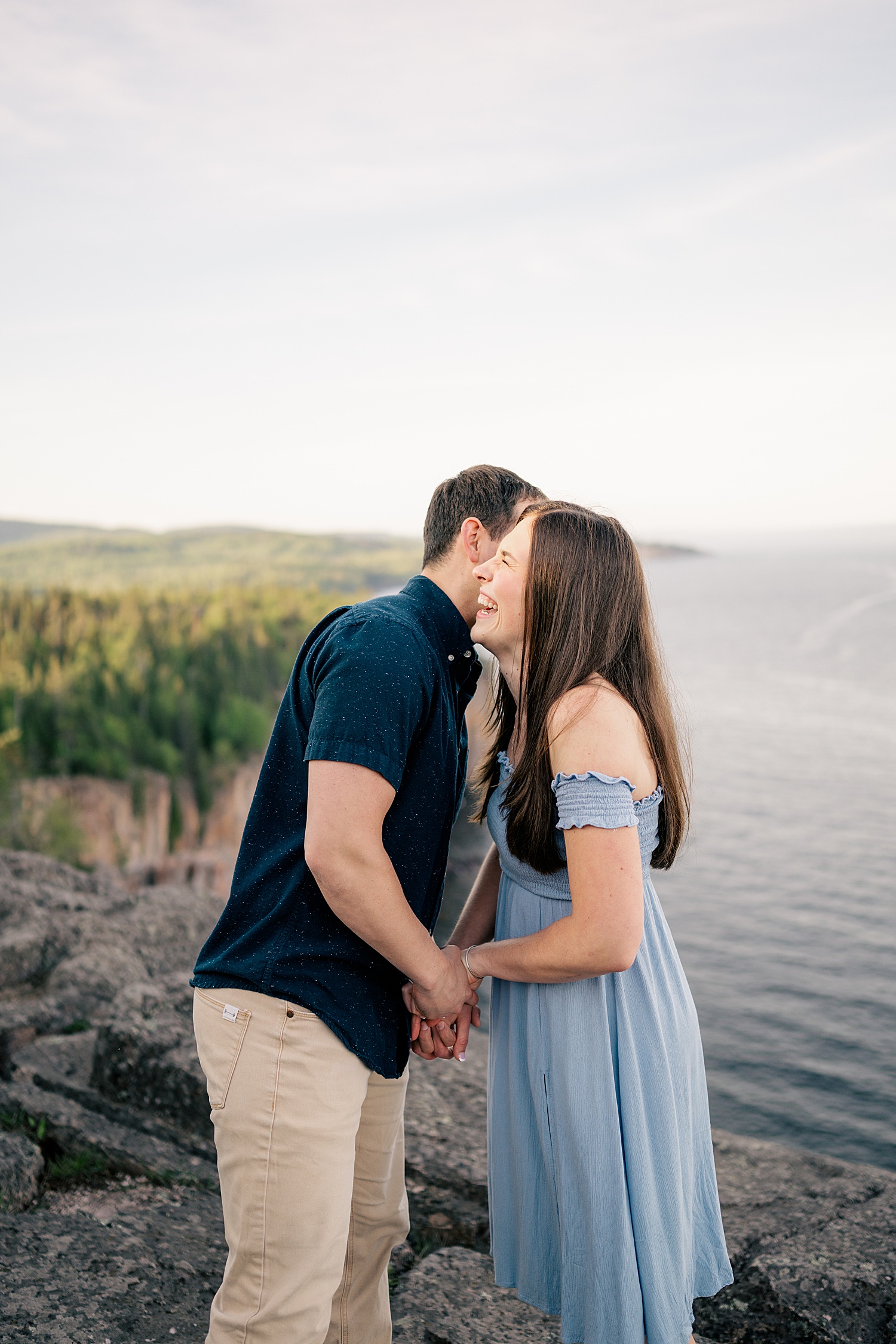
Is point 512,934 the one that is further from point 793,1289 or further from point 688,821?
point 793,1289

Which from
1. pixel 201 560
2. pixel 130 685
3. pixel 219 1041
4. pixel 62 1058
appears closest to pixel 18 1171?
pixel 62 1058

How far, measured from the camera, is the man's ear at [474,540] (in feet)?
8.90

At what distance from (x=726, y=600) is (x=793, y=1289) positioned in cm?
14136

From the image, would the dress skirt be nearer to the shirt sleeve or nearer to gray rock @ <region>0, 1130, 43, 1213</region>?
the shirt sleeve

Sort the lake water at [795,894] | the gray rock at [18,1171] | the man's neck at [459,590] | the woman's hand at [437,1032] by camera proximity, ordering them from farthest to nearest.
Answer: the lake water at [795,894], the gray rock at [18,1171], the man's neck at [459,590], the woman's hand at [437,1032]

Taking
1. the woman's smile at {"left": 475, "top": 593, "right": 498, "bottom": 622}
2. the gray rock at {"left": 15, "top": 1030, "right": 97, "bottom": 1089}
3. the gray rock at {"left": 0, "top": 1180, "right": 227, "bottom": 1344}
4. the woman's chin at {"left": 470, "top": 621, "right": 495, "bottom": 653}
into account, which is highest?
the woman's smile at {"left": 475, "top": 593, "right": 498, "bottom": 622}

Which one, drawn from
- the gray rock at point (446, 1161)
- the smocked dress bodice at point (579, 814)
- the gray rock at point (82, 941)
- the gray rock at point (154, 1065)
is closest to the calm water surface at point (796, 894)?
the smocked dress bodice at point (579, 814)

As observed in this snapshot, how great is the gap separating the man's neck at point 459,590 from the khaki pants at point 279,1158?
110 cm

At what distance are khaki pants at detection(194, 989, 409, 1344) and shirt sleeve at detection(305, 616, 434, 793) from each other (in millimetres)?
665

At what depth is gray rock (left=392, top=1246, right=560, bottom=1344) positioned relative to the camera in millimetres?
3248

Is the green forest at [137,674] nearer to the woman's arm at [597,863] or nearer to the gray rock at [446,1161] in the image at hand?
the gray rock at [446,1161]

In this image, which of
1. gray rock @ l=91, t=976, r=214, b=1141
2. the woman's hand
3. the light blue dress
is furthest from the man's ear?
gray rock @ l=91, t=976, r=214, b=1141

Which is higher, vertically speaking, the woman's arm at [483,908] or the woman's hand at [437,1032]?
the woman's arm at [483,908]

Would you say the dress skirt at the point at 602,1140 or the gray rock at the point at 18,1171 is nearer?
the dress skirt at the point at 602,1140
